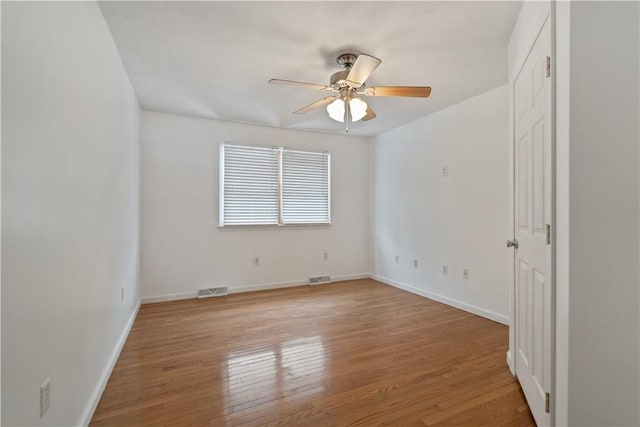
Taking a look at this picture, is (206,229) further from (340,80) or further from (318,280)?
(340,80)

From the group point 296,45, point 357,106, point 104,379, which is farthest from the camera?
point 357,106

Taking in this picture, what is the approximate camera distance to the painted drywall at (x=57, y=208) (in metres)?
1.04

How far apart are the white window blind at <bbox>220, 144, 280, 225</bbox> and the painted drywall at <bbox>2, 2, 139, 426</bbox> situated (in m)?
2.17

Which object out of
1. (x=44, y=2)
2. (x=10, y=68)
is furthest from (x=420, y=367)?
(x=44, y=2)

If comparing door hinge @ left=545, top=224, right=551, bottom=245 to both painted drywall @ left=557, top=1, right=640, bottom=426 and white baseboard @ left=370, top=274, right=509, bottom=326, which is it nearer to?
painted drywall @ left=557, top=1, right=640, bottom=426

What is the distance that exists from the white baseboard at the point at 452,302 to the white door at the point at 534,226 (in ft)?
4.32

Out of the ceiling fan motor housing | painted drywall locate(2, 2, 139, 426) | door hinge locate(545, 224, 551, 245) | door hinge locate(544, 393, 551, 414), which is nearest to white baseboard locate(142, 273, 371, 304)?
painted drywall locate(2, 2, 139, 426)

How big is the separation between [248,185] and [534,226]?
3.75 m

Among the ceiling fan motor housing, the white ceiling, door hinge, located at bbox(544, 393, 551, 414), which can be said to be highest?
the white ceiling

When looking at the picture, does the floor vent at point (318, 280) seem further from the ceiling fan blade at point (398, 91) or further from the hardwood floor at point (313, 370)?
the ceiling fan blade at point (398, 91)

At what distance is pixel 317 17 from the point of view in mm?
2088

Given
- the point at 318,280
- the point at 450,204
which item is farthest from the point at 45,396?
the point at 318,280

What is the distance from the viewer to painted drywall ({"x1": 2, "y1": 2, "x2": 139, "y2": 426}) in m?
1.04

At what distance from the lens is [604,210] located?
1.24 meters
